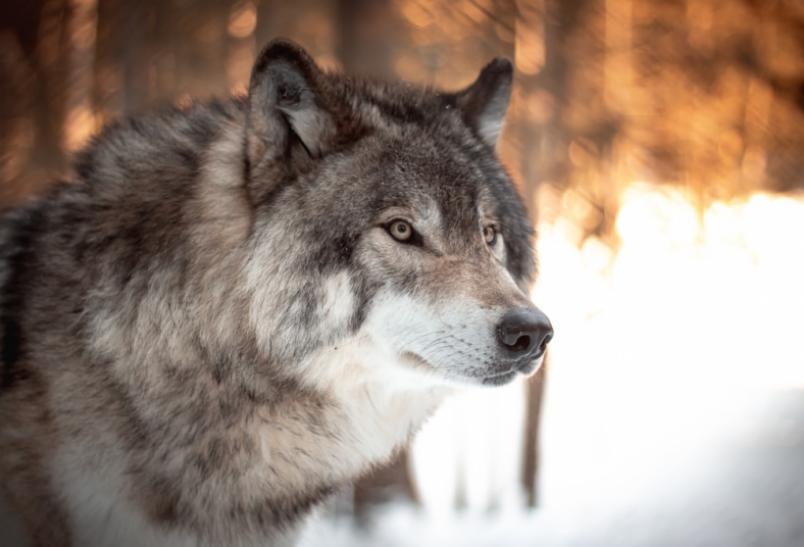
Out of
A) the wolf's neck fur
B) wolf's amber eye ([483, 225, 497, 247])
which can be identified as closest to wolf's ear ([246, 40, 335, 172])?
the wolf's neck fur

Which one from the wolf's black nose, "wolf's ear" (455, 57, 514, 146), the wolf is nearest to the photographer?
the wolf's black nose

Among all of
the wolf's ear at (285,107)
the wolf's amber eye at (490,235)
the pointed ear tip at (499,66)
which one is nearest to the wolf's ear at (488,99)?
the pointed ear tip at (499,66)

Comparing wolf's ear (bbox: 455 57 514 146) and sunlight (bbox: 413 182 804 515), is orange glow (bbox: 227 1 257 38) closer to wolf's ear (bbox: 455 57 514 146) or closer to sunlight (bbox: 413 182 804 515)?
wolf's ear (bbox: 455 57 514 146)

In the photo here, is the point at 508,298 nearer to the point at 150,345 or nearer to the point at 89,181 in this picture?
the point at 150,345

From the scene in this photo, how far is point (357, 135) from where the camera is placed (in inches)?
106

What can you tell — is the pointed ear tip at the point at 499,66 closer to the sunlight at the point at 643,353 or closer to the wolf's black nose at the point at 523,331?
the wolf's black nose at the point at 523,331

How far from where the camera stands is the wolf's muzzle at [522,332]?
237 centimetres

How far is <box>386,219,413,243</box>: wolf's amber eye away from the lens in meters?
2.55

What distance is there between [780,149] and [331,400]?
16.4 ft

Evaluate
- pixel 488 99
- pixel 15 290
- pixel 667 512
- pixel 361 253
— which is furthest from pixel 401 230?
pixel 667 512

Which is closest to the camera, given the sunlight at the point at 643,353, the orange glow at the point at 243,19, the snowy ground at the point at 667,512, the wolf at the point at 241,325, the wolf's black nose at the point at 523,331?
the wolf's black nose at the point at 523,331

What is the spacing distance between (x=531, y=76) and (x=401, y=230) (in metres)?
2.91

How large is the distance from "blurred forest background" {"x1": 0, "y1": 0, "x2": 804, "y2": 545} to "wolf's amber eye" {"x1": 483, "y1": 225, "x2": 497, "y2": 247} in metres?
2.14

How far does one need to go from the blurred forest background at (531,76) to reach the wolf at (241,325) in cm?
214
